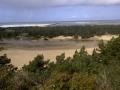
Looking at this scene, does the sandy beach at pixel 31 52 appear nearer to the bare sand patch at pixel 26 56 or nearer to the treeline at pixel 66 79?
the bare sand patch at pixel 26 56

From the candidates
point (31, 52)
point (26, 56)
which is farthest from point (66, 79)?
point (31, 52)

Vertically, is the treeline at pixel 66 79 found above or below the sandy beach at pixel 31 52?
above

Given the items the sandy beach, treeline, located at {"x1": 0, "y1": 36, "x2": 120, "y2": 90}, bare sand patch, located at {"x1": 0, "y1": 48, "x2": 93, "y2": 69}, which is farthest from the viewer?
the sandy beach

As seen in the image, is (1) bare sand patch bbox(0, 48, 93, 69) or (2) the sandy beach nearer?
(1) bare sand patch bbox(0, 48, 93, 69)

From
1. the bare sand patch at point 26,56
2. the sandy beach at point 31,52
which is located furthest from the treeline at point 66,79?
the sandy beach at point 31,52

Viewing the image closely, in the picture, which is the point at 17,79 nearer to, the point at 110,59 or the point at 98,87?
the point at 98,87

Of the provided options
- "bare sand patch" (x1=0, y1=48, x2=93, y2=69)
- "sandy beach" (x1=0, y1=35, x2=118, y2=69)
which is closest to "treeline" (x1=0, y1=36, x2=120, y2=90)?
"bare sand patch" (x1=0, y1=48, x2=93, y2=69)

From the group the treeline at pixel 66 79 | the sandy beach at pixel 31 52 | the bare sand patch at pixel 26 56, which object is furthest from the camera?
the sandy beach at pixel 31 52

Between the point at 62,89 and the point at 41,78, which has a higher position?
the point at 62,89

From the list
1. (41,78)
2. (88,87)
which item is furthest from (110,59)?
(88,87)

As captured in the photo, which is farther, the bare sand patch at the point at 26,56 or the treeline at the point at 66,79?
the bare sand patch at the point at 26,56

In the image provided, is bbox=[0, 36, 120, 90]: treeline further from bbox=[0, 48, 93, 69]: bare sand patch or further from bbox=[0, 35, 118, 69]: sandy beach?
bbox=[0, 35, 118, 69]: sandy beach

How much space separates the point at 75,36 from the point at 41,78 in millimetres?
50893

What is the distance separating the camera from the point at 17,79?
1014 centimetres
